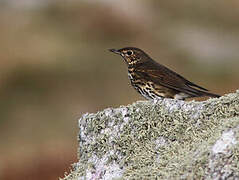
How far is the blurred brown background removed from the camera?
18500 millimetres

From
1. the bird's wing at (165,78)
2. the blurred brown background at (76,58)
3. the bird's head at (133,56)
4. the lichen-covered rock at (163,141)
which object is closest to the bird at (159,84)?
the bird's wing at (165,78)

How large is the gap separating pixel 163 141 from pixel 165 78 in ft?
13.3

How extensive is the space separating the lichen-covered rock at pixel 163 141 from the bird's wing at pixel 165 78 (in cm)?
306

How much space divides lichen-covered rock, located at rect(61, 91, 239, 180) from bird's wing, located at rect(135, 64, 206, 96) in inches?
121

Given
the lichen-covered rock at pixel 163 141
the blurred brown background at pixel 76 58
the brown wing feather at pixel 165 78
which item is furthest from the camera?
the blurred brown background at pixel 76 58

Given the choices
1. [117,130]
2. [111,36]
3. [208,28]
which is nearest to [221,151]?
[117,130]

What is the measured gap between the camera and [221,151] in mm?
5031

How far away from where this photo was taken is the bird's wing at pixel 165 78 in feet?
31.2

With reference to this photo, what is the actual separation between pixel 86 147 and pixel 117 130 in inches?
11.5

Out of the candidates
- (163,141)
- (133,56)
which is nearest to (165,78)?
(133,56)

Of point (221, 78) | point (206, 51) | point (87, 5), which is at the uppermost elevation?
point (87, 5)

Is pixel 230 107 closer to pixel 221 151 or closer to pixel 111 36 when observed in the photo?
pixel 221 151

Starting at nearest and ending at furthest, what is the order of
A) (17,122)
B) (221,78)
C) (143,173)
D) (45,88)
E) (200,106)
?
(143,173)
(200,106)
(17,122)
(45,88)
(221,78)

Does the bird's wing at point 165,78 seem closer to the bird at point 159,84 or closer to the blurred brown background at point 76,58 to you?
the bird at point 159,84
